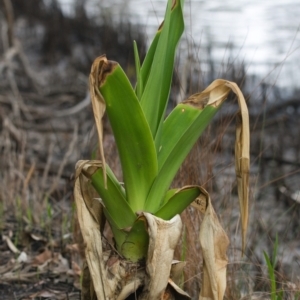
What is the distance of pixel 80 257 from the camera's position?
3.19 meters

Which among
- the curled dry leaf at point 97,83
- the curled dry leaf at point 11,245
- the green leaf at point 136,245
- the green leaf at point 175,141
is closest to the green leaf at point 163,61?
the green leaf at point 175,141

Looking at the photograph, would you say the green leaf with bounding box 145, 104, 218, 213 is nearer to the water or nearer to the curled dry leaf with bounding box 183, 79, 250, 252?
the curled dry leaf with bounding box 183, 79, 250, 252

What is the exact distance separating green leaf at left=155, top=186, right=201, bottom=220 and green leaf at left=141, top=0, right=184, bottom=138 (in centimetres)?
22

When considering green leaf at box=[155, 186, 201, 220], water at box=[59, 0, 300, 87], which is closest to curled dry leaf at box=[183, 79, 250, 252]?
green leaf at box=[155, 186, 201, 220]

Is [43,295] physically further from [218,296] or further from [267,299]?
[218,296]

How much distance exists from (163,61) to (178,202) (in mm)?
404

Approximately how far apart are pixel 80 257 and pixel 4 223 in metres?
0.68

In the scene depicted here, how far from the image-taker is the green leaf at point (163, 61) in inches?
75.4

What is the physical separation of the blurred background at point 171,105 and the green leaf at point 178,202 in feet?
1.23

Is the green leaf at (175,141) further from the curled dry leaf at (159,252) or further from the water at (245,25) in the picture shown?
the water at (245,25)

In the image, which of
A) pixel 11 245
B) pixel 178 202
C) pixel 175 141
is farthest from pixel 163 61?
pixel 11 245

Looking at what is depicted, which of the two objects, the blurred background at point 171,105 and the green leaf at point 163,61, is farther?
the blurred background at point 171,105

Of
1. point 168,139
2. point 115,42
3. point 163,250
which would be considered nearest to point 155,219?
point 163,250

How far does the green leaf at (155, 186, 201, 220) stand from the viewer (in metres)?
1.91
